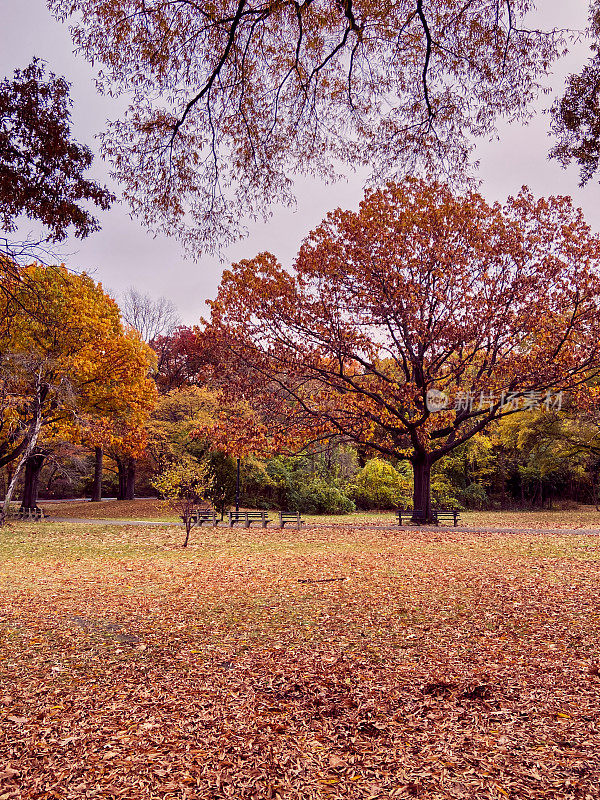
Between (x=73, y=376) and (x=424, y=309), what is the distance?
14.0 metres

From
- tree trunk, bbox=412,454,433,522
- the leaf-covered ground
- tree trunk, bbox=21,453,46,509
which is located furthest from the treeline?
the leaf-covered ground

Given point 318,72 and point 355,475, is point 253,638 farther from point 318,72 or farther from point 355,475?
point 355,475

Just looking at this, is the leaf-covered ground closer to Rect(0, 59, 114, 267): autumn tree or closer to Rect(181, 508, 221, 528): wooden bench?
Rect(0, 59, 114, 267): autumn tree

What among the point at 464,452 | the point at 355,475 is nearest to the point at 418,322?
the point at 355,475

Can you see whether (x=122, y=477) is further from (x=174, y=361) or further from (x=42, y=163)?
(x=42, y=163)

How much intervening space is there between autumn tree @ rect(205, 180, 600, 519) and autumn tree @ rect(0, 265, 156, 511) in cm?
543

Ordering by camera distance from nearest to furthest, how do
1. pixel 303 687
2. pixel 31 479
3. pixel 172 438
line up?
pixel 303 687, pixel 31 479, pixel 172 438

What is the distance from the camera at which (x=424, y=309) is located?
17328mm

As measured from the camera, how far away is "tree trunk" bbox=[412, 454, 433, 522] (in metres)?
19.4

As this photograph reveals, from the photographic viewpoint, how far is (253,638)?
5578mm

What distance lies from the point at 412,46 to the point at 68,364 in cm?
1756

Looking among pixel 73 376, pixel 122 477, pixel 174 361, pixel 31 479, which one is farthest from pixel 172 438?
pixel 174 361

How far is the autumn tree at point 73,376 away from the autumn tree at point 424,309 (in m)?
5.43

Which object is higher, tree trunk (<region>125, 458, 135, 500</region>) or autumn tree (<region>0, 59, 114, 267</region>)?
autumn tree (<region>0, 59, 114, 267</region>)
